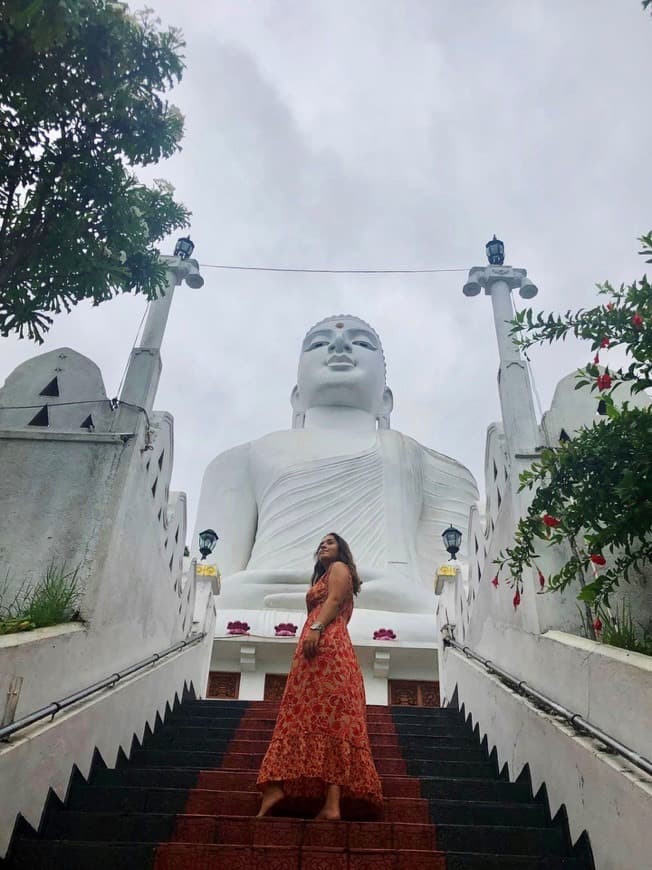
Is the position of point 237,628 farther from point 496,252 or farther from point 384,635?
point 496,252

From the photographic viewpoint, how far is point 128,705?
154 inches

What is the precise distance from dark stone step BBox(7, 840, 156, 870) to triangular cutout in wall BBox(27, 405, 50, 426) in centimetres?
279

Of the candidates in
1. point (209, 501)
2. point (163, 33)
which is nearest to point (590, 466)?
point (163, 33)

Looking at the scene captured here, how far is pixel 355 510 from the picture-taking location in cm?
1135

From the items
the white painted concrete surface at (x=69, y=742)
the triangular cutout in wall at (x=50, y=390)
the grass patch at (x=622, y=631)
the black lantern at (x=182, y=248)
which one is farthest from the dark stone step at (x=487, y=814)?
the black lantern at (x=182, y=248)

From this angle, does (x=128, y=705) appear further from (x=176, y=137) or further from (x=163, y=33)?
(x=163, y=33)

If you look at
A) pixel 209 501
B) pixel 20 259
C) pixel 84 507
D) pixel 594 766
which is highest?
pixel 209 501

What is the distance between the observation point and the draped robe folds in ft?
30.9

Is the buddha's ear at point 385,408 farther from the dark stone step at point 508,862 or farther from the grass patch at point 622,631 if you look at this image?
the dark stone step at point 508,862

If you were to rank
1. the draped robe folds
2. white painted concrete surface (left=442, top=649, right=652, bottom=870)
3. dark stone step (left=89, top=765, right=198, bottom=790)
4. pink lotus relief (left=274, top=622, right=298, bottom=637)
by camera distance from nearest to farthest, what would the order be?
white painted concrete surface (left=442, top=649, right=652, bottom=870) < dark stone step (left=89, top=765, right=198, bottom=790) < pink lotus relief (left=274, top=622, right=298, bottom=637) < the draped robe folds

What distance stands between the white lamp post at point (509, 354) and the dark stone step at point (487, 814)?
7.11 ft

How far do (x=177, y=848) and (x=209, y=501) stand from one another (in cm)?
1030

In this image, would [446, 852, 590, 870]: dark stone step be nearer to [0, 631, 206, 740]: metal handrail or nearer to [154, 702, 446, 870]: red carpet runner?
[154, 702, 446, 870]: red carpet runner

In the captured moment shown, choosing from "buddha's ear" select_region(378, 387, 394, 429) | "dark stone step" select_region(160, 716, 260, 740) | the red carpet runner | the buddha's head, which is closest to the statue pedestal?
"dark stone step" select_region(160, 716, 260, 740)
